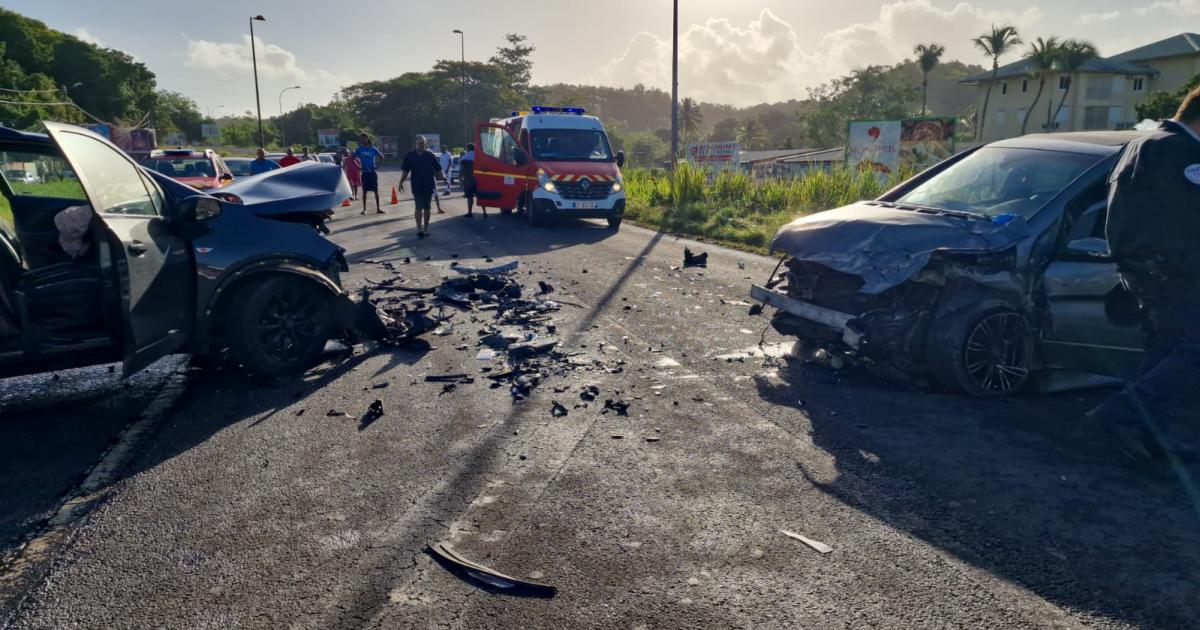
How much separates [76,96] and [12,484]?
245ft

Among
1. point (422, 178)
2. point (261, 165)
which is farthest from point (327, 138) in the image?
point (422, 178)

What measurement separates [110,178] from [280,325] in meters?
1.48

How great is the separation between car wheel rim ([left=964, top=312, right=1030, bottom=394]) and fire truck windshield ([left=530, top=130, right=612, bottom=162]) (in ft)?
42.2

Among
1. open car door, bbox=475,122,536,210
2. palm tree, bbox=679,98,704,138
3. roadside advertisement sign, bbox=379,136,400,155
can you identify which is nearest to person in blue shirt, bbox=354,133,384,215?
open car door, bbox=475,122,536,210

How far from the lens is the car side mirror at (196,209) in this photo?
17.1ft

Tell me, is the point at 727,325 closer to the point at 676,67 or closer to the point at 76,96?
the point at 676,67

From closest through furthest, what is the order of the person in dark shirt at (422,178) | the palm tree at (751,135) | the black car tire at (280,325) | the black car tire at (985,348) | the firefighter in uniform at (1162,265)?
the firefighter in uniform at (1162,265), the black car tire at (985,348), the black car tire at (280,325), the person in dark shirt at (422,178), the palm tree at (751,135)

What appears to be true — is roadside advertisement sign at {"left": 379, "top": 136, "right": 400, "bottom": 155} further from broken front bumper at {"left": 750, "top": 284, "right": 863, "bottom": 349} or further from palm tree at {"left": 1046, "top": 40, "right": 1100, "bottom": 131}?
broken front bumper at {"left": 750, "top": 284, "right": 863, "bottom": 349}

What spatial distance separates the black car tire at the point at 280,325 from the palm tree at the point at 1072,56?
236ft

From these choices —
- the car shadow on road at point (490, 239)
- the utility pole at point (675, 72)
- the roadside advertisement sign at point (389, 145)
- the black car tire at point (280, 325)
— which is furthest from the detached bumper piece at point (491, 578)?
the roadside advertisement sign at point (389, 145)

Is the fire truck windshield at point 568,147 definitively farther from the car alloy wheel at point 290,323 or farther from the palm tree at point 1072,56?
the palm tree at point 1072,56

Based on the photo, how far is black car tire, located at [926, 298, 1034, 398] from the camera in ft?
16.7

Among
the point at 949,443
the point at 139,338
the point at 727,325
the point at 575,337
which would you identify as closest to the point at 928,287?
the point at 949,443

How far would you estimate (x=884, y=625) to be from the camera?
268cm
